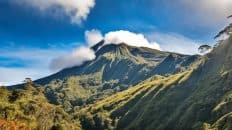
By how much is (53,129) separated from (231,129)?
264ft

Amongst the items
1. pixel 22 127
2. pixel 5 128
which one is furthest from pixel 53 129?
pixel 5 128

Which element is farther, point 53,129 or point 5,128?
point 53,129

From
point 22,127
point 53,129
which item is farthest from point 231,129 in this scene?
point 22,127

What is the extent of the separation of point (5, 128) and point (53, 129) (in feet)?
151

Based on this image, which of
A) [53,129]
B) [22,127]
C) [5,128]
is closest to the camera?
[5,128]

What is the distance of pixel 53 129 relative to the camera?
192 m

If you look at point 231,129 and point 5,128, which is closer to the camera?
point 5,128

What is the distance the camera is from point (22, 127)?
164 metres

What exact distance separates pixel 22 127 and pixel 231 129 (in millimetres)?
92911

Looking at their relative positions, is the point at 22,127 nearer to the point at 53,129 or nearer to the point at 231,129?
the point at 53,129

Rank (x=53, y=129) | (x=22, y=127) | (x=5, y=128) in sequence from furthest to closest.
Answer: (x=53, y=129) < (x=22, y=127) < (x=5, y=128)

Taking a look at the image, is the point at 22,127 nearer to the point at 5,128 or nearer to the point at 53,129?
the point at 5,128

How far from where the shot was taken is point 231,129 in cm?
19325

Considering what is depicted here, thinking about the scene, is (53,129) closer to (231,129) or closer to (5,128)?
(5,128)
